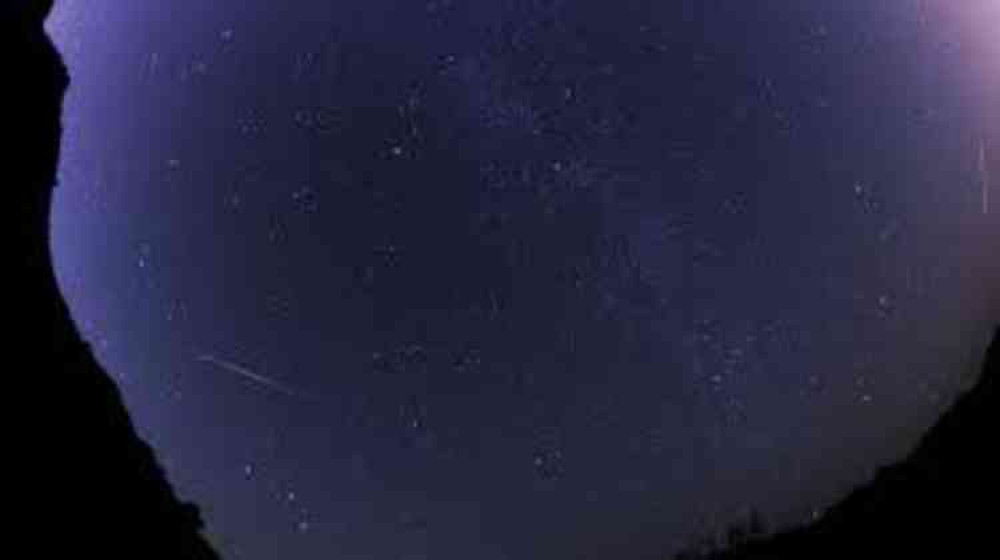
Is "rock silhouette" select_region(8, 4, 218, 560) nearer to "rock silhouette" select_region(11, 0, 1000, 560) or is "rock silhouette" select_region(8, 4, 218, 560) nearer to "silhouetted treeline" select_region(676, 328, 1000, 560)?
"rock silhouette" select_region(11, 0, 1000, 560)

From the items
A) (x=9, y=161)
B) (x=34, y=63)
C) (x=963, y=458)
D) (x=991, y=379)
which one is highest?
(x=34, y=63)

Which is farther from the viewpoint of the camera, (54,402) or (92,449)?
(92,449)

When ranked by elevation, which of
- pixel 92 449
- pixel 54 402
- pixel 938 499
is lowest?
pixel 938 499

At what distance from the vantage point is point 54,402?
10180 mm

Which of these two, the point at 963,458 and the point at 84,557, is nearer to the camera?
the point at 84,557

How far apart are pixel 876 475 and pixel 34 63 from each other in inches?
386

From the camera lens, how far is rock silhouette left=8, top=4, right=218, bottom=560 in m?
9.69

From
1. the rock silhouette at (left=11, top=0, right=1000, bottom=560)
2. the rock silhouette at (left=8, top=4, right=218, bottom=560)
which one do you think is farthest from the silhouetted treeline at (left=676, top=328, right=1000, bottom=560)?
the rock silhouette at (left=8, top=4, right=218, bottom=560)

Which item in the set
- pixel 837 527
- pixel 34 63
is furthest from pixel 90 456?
pixel 837 527

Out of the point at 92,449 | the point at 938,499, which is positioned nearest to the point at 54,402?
the point at 92,449

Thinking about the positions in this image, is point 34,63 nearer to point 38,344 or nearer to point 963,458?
point 38,344

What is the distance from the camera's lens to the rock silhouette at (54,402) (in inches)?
381

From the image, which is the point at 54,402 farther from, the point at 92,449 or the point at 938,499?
the point at 938,499

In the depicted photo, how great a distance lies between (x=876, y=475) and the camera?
39.8 ft
